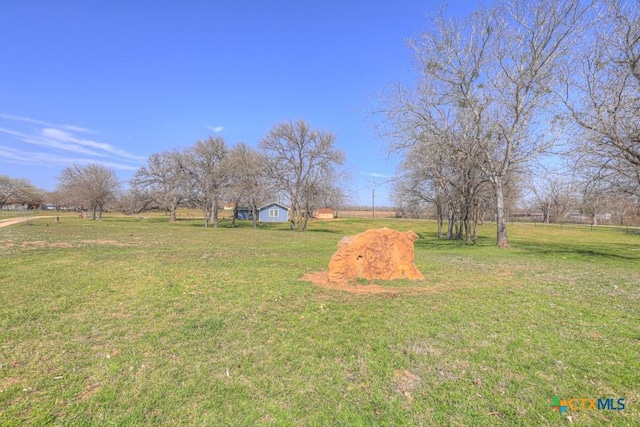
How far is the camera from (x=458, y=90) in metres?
16.8

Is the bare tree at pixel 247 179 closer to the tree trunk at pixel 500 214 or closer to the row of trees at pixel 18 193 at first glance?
the tree trunk at pixel 500 214

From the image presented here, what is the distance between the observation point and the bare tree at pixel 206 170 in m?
35.4

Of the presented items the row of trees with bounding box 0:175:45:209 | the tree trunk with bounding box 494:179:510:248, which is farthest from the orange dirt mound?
the row of trees with bounding box 0:175:45:209

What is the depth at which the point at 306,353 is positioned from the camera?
379 cm

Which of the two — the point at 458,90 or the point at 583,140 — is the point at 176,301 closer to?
the point at 583,140

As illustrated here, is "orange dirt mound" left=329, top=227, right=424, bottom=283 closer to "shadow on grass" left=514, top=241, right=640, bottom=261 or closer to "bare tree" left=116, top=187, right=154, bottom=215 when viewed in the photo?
"shadow on grass" left=514, top=241, right=640, bottom=261

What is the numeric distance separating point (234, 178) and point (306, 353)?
33.9 metres

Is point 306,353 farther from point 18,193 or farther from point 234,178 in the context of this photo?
point 18,193

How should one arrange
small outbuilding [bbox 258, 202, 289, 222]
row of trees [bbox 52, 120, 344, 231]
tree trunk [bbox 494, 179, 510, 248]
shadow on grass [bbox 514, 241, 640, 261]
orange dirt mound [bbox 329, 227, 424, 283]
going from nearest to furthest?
orange dirt mound [bbox 329, 227, 424, 283] < shadow on grass [bbox 514, 241, 640, 261] < tree trunk [bbox 494, 179, 510, 248] < row of trees [bbox 52, 120, 344, 231] < small outbuilding [bbox 258, 202, 289, 222]

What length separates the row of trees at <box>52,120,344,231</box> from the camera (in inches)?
1212

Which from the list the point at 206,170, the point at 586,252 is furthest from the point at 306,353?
the point at 206,170

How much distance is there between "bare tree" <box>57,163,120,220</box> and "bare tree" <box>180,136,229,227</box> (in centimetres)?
1632

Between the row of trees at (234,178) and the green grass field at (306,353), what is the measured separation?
80.9 ft

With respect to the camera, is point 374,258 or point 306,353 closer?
point 306,353
